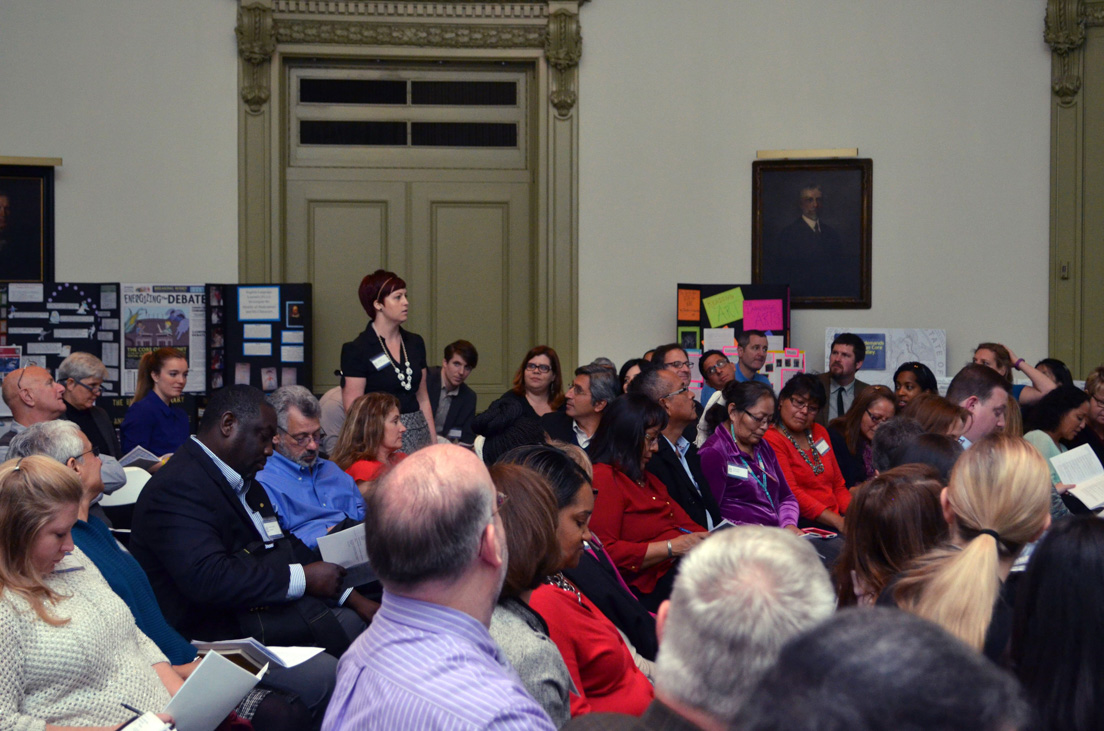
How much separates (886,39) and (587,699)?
6911mm

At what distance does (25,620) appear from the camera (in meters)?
2.29

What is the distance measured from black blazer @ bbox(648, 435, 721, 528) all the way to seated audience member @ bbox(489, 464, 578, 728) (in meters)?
2.16

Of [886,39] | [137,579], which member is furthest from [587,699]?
[886,39]

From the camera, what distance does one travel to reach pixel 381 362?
5430mm

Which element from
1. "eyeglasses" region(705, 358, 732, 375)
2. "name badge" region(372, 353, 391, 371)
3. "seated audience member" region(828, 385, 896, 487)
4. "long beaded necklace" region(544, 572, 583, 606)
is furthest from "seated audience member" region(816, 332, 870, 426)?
"long beaded necklace" region(544, 572, 583, 606)

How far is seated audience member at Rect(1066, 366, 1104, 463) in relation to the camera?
5.30m

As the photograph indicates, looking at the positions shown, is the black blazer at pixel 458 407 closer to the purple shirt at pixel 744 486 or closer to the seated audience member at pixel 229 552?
the purple shirt at pixel 744 486

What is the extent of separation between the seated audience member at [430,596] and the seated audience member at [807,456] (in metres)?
3.67

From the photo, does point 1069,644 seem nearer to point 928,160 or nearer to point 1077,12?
point 928,160

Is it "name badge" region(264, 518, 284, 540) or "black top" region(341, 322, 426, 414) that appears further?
"black top" region(341, 322, 426, 414)

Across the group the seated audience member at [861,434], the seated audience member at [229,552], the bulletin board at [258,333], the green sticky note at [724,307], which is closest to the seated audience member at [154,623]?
the seated audience member at [229,552]

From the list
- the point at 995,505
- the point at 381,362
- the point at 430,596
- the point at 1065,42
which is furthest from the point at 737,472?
the point at 1065,42

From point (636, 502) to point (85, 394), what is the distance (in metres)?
3.23

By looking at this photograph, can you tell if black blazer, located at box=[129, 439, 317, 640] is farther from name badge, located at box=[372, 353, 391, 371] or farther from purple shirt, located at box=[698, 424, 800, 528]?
purple shirt, located at box=[698, 424, 800, 528]
